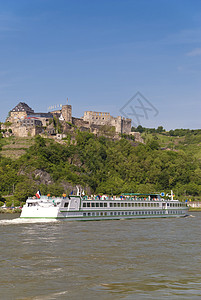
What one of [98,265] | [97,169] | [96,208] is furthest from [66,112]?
[98,265]

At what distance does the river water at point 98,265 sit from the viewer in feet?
70.7

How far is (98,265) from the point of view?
28.9 metres

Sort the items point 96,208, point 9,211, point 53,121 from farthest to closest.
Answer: point 53,121 → point 9,211 → point 96,208

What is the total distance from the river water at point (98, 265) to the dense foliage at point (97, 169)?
7386 centimetres

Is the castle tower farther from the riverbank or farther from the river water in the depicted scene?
the river water

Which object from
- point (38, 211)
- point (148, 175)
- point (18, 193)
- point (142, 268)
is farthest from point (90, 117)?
point (142, 268)

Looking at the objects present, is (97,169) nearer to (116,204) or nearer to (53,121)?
(53,121)

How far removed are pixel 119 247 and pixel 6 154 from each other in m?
111

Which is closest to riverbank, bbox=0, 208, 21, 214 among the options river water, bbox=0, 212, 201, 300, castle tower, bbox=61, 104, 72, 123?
river water, bbox=0, 212, 201, 300

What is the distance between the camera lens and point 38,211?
203 feet

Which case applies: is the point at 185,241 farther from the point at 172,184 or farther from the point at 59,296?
the point at 172,184

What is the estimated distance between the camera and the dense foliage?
127m

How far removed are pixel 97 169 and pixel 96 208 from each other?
7880 cm

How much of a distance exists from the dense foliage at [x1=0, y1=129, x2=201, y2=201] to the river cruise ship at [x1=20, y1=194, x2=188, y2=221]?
46742 millimetres
